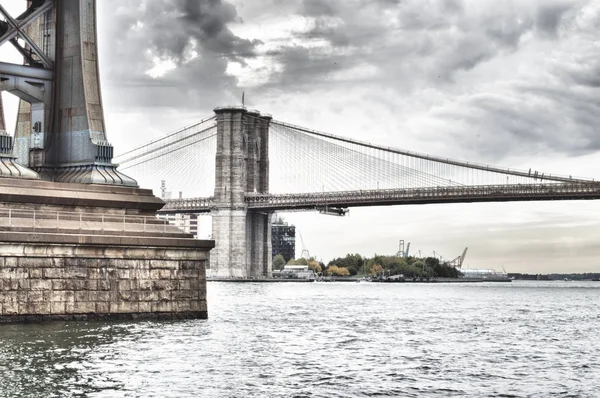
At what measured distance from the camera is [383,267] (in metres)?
180

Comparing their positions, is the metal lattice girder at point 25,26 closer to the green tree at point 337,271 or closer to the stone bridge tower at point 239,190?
the stone bridge tower at point 239,190

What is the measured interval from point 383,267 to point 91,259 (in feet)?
502

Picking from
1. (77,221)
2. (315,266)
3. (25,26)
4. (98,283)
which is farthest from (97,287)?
(315,266)

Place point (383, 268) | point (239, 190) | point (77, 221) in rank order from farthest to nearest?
point (383, 268), point (239, 190), point (77, 221)

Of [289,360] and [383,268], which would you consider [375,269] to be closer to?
[383,268]

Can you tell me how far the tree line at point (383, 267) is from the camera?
174 meters

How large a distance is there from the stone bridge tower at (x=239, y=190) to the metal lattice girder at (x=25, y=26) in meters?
76.6

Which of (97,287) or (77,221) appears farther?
(77,221)

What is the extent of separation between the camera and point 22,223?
89.7 ft

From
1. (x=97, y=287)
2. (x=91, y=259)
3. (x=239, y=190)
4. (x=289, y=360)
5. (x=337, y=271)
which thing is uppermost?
(x=239, y=190)

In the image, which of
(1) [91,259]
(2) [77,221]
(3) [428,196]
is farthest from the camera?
(3) [428,196]

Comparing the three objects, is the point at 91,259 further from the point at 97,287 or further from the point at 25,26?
the point at 25,26

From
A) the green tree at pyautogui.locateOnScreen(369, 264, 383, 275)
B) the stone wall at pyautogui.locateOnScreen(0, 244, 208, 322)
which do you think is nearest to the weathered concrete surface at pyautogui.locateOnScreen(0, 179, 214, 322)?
the stone wall at pyautogui.locateOnScreen(0, 244, 208, 322)

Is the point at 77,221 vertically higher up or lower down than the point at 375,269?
lower down
